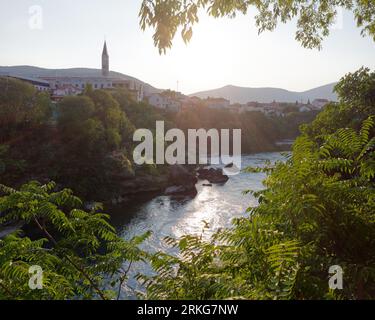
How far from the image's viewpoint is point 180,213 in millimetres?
25672

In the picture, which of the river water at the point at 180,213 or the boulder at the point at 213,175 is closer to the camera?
the river water at the point at 180,213

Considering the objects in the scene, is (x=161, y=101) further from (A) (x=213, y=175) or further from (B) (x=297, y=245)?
(B) (x=297, y=245)

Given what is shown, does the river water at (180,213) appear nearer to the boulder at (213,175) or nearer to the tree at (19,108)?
the boulder at (213,175)

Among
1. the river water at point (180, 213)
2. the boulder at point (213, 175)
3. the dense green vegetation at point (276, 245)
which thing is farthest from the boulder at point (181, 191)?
the dense green vegetation at point (276, 245)

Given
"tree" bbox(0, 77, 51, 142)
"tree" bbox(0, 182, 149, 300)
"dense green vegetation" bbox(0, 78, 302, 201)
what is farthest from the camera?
"tree" bbox(0, 77, 51, 142)

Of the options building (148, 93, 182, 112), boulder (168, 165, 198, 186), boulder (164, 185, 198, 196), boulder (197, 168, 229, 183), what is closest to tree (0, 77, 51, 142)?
boulder (168, 165, 198, 186)

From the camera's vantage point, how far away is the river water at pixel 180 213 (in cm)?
2147

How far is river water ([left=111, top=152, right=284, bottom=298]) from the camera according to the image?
21.5 metres

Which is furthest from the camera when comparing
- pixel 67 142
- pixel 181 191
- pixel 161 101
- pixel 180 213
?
pixel 161 101

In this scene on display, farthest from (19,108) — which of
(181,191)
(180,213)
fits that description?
(180,213)

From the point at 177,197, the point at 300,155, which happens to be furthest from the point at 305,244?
the point at 177,197

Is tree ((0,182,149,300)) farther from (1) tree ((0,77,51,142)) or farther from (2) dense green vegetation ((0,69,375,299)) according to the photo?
(1) tree ((0,77,51,142))
